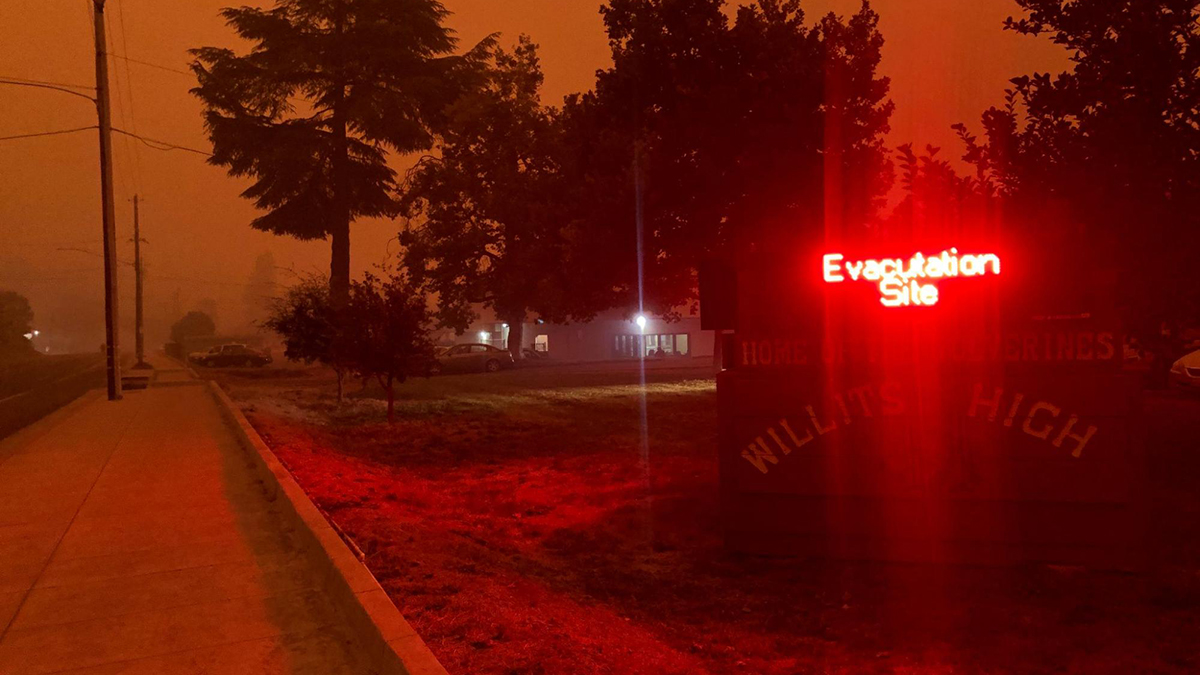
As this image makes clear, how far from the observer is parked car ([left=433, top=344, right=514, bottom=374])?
3866 centimetres

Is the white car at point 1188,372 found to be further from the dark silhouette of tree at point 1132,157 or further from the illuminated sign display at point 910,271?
the illuminated sign display at point 910,271

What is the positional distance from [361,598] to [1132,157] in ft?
29.6

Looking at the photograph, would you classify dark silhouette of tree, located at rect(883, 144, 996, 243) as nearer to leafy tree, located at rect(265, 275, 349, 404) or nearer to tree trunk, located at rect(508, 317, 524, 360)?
leafy tree, located at rect(265, 275, 349, 404)

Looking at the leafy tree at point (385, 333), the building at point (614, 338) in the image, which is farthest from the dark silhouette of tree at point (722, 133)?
the building at point (614, 338)

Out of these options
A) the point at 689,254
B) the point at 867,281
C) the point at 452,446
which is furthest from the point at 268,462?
the point at 689,254

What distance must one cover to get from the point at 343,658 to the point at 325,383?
28209mm

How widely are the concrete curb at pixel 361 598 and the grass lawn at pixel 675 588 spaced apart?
25 centimetres

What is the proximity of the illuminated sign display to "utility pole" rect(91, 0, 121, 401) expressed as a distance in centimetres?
2045

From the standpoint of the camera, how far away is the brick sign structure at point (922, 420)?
6.97 m

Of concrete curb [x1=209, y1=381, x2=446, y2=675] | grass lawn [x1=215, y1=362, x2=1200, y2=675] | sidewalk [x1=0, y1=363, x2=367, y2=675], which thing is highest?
concrete curb [x1=209, y1=381, x2=446, y2=675]

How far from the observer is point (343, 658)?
4734 mm

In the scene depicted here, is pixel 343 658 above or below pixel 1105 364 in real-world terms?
below

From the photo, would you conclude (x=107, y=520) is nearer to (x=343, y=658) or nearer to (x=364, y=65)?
(x=343, y=658)

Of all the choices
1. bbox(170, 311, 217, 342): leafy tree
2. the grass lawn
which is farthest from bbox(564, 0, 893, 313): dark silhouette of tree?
bbox(170, 311, 217, 342): leafy tree
